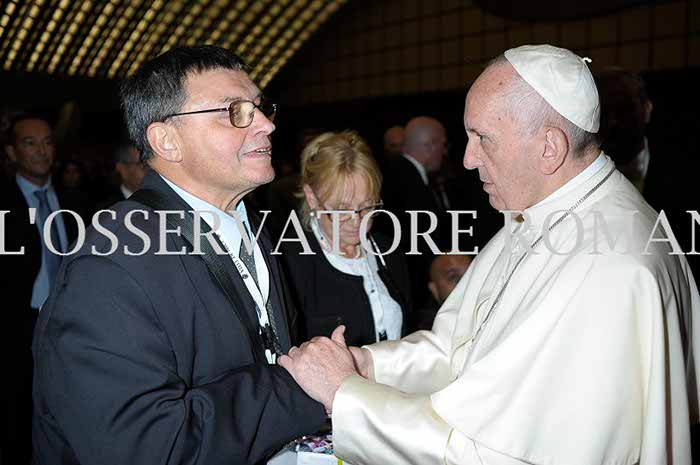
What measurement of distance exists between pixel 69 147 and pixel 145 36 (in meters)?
17.4

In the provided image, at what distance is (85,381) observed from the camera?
1640 millimetres

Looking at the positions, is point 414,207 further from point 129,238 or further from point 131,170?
point 129,238

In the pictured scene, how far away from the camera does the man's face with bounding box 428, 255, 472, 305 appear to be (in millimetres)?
4082

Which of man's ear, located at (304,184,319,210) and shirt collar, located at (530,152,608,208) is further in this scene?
man's ear, located at (304,184,319,210)

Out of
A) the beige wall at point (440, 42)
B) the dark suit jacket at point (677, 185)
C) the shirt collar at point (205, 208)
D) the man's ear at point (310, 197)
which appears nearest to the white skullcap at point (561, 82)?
the shirt collar at point (205, 208)

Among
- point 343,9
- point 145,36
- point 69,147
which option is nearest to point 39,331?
point 69,147

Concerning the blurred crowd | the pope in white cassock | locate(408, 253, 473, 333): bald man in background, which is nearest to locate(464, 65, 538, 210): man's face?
the pope in white cassock

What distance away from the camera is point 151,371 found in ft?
5.49

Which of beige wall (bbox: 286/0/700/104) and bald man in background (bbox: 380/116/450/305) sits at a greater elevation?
beige wall (bbox: 286/0/700/104)

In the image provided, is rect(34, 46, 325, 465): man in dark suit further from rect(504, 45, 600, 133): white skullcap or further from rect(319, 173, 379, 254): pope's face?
rect(319, 173, 379, 254): pope's face

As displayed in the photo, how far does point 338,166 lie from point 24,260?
104 inches

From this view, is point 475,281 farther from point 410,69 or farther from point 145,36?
point 145,36

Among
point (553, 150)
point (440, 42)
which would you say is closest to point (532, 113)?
point (553, 150)

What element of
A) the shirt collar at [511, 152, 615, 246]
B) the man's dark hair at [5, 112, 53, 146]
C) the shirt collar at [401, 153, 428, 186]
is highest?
the man's dark hair at [5, 112, 53, 146]
